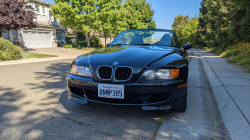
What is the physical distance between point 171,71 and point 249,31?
32.5 feet

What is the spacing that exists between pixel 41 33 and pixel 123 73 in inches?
1009

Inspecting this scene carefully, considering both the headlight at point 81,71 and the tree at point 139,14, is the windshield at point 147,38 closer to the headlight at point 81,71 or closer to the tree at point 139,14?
the headlight at point 81,71

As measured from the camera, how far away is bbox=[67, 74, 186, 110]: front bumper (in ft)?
8.62

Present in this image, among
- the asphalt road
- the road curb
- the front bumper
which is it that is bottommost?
the asphalt road

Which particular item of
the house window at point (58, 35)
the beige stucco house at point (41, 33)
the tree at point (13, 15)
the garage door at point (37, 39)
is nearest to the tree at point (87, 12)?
the beige stucco house at point (41, 33)

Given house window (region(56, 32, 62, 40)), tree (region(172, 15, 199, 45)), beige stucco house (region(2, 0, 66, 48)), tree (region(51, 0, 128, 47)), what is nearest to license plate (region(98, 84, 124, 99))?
tree (region(51, 0, 128, 47))

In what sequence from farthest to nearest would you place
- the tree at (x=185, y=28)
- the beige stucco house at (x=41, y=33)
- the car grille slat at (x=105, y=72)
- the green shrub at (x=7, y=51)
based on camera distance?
1. the tree at (x=185, y=28)
2. the beige stucco house at (x=41, y=33)
3. the green shrub at (x=7, y=51)
4. the car grille slat at (x=105, y=72)

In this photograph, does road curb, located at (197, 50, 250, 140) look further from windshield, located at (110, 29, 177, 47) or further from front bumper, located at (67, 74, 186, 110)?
windshield, located at (110, 29, 177, 47)

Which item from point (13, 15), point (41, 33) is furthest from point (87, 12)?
point (13, 15)

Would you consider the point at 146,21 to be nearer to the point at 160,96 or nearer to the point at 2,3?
the point at 2,3

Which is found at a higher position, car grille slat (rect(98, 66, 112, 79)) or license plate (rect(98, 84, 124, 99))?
car grille slat (rect(98, 66, 112, 79))

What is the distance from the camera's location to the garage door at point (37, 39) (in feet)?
77.2

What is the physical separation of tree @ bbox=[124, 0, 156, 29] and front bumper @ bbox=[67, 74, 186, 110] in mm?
32549

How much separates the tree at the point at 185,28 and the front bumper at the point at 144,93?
208 ft
